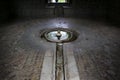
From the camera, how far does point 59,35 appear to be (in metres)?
4.82

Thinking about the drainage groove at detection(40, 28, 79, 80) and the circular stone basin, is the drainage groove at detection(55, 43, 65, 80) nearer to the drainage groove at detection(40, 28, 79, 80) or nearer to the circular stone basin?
the drainage groove at detection(40, 28, 79, 80)

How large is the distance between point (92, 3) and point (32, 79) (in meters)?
5.08

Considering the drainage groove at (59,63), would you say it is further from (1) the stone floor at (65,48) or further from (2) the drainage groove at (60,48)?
(1) the stone floor at (65,48)

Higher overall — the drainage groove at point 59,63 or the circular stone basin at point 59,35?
the circular stone basin at point 59,35

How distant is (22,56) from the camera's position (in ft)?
12.3

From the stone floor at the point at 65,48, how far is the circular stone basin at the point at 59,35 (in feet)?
0.63

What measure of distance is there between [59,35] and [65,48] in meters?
0.75

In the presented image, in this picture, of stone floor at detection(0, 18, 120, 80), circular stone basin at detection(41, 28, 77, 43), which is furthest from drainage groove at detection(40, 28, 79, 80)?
stone floor at detection(0, 18, 120, 80)

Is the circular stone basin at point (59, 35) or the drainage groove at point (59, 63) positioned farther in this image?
the circular stone basin at point (59, 35)

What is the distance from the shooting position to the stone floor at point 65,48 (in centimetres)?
317

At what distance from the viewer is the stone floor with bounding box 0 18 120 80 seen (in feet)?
10.4

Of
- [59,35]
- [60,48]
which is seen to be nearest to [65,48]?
[60,48]

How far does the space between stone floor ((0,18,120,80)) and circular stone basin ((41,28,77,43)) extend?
0.19 meters

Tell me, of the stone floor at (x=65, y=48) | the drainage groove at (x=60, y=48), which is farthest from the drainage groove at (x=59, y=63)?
the stone floor at (x=65, y=48)
